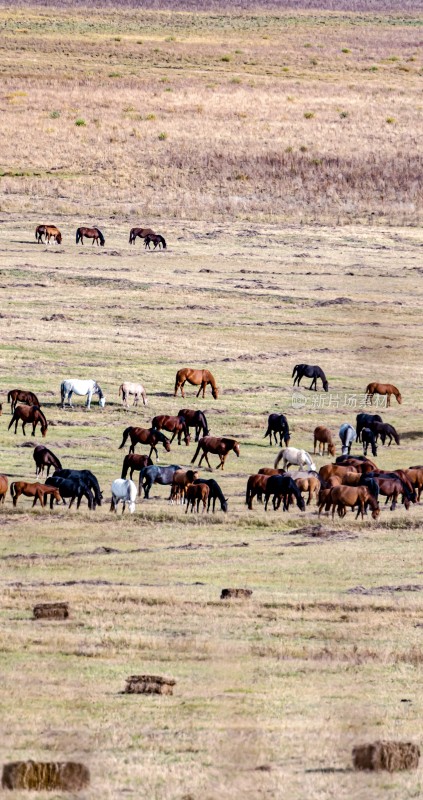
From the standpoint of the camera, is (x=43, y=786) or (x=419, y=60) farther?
(x=419, y=60)

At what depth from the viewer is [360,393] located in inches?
1791

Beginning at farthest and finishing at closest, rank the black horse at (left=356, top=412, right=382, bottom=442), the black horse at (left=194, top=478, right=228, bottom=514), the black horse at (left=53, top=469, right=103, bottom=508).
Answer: the black horse at (left=356, top=412, right=382, bottom=442)
the black horse at (left=53, top=469, right=103, bottom=508)
the black horse at (left=194, top=478, right=228, bottom=514)

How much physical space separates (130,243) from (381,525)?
42.7 m

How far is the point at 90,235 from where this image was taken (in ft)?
225

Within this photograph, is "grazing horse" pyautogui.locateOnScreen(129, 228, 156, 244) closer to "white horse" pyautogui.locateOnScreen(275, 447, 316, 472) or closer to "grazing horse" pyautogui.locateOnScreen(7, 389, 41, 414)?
"grazing horse" pyautogui.locateOnScreen(7, 389, 41, 414)

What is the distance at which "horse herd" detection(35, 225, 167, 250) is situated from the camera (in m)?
67.5

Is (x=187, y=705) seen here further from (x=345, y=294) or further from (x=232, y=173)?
(x=232, y=173)

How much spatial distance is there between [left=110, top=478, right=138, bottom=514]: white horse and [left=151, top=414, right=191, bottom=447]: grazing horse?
8.28 m

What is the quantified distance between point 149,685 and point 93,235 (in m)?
53.9

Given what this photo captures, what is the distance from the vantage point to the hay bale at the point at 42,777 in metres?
12.3

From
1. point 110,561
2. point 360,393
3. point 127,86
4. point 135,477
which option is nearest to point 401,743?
point 110,561

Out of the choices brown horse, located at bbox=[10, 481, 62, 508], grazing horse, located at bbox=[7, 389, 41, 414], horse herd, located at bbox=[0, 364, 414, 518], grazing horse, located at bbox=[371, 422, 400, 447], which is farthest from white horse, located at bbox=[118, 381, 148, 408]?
brown horse, located at bbox=[10, 481, 62, 508]

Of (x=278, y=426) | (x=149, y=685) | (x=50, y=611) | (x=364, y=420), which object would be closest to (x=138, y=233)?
(x=364, y=420)

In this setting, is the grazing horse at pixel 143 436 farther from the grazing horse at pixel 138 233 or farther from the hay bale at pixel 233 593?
the grazing horse at pixel 138 233
